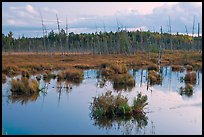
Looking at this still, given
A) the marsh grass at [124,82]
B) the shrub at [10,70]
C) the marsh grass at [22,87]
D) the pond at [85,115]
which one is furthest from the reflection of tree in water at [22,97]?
the shrub at [10,70]

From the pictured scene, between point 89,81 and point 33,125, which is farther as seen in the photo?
point 89,81

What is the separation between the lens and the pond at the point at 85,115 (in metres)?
12.5

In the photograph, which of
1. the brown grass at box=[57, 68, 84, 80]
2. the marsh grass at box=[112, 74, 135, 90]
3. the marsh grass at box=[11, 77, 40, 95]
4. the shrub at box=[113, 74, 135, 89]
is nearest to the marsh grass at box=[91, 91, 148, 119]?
the marsh grass at box=[11, 77, 40, 95]

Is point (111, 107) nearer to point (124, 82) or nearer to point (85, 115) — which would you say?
point (85, 115)

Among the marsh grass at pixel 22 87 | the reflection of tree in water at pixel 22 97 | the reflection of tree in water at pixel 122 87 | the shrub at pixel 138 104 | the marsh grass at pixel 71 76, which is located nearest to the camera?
the shrub at pixel 138 104

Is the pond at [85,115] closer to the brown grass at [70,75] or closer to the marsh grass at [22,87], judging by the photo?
the marsh grass at [22,87]

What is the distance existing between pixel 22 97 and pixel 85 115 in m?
5.18

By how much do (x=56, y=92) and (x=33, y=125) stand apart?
7486 mm

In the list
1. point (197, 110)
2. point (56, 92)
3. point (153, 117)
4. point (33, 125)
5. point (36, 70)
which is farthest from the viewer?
point (36, 70)

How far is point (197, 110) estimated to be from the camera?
1545 cm

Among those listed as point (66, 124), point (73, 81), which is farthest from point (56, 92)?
point (66, 124)

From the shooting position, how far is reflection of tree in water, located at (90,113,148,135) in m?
12.6

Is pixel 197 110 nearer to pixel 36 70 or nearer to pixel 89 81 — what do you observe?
pixel 89 81

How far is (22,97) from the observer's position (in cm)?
1861
